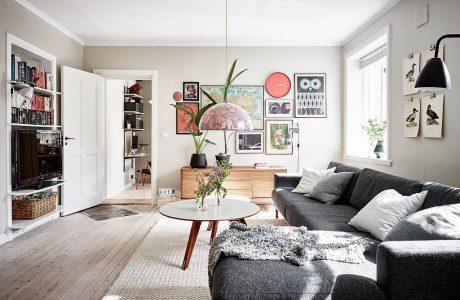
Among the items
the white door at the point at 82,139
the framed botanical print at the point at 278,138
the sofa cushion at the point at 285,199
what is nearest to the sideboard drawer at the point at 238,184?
the framed botanical print at the point at 278,138

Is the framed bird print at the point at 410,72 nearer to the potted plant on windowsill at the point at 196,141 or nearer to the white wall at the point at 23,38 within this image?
the potted plant on windowsill at the point at 196,141

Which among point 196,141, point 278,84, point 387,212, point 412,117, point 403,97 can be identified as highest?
point 278,84

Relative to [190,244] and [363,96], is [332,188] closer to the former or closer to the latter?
[190,244]

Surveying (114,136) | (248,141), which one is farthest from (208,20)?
(114,136)

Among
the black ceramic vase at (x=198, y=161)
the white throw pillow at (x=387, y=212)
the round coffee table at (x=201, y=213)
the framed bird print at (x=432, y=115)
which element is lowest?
the round coffee table at (x=201, y=213)

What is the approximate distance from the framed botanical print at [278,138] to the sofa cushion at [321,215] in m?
2.20

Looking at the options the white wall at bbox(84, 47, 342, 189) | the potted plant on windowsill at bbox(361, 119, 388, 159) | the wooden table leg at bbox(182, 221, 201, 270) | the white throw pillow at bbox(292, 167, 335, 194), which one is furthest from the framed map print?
the wooden table leg at bbox(182, 221, 201, 270)

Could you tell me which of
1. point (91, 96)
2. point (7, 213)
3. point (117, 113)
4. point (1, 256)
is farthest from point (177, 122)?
point (1, 256)

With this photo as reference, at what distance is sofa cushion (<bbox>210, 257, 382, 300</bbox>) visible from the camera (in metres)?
1.49

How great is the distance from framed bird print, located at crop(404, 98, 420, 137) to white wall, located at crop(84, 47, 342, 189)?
6.35 feet

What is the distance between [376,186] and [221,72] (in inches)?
132

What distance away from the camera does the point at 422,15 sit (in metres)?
3.33

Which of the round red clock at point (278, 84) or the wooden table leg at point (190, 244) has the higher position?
the round red clock at point (278, 84)

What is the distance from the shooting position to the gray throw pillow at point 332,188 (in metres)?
3.51
